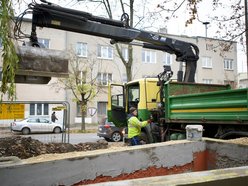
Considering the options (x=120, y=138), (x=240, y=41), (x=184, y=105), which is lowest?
(x=120, y=138)

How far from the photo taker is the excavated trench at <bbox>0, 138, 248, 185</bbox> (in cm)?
376

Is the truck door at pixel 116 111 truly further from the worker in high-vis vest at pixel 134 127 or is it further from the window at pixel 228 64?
the window at pixel 228 64

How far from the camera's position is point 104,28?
9953 millimetres

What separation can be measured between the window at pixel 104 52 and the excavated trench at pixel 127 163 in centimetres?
3138

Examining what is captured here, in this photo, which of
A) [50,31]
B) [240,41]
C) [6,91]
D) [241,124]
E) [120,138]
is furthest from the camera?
[50,31]

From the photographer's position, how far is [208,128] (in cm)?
847

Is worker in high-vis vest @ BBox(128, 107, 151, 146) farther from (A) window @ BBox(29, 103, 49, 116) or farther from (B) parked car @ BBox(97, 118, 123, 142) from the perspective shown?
(B) parked car @ BBox(97, 118, 123, 142)

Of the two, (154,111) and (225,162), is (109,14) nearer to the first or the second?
(154,111)

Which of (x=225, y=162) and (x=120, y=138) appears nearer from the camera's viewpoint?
(x=225, y=162)

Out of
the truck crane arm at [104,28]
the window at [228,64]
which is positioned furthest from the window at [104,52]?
the truck crane arm at [104,28]

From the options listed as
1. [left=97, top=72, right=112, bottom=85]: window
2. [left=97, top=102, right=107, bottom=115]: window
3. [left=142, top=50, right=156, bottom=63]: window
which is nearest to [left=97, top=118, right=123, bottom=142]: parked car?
[left=97, top=72, right=112, bottom=85]: window

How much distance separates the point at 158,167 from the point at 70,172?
4.15 feet

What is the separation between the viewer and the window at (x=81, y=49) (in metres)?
34.3

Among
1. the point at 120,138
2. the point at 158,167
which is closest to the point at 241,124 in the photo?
the point at 158,167
